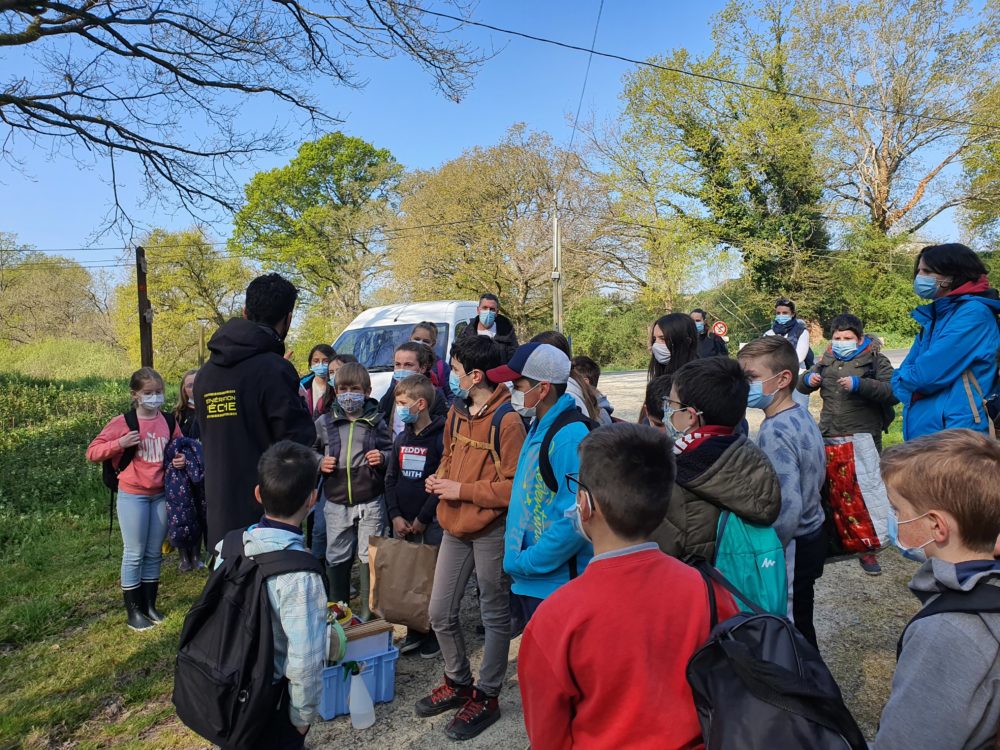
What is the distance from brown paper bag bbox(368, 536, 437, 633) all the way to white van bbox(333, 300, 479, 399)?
14.5 ft

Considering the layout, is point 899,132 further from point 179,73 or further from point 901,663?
point 901,663

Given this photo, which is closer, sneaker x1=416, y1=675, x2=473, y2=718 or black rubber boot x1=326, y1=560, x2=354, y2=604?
sneaker x1=416, y1=675, x2=473, y2=718

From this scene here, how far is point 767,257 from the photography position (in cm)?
2955

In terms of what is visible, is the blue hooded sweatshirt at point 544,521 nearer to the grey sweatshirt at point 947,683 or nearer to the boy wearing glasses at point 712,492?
the boy wearing glasses at point 712,492

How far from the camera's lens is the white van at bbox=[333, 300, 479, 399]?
8383 mm

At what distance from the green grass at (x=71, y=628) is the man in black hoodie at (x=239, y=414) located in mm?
1279

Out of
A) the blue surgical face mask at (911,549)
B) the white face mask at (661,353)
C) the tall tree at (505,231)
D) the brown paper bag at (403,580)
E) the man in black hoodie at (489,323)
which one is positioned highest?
the tall tree at (505,231)

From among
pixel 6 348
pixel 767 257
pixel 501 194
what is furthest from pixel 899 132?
pixel 6 348

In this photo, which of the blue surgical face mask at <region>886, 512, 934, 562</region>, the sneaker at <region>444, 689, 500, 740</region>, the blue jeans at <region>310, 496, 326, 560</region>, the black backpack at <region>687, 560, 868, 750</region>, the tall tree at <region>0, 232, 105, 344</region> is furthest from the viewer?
the tall tree at <region>0, 232, 105, 344</region>

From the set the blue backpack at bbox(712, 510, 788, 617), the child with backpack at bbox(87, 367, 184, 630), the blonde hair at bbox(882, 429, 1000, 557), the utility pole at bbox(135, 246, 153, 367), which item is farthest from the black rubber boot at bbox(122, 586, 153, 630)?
the utility pole at bbox(135, 246, 153, 367)

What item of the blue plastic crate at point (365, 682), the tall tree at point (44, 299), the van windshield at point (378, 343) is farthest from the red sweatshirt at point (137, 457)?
the tall tree at point (44, 299)

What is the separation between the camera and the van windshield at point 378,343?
8344 mm

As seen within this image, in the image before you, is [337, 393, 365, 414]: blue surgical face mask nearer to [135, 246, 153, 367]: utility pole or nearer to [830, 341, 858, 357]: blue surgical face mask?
[830, 341, 858, 357]: blue surgical face mask

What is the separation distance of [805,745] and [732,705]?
0.14m
